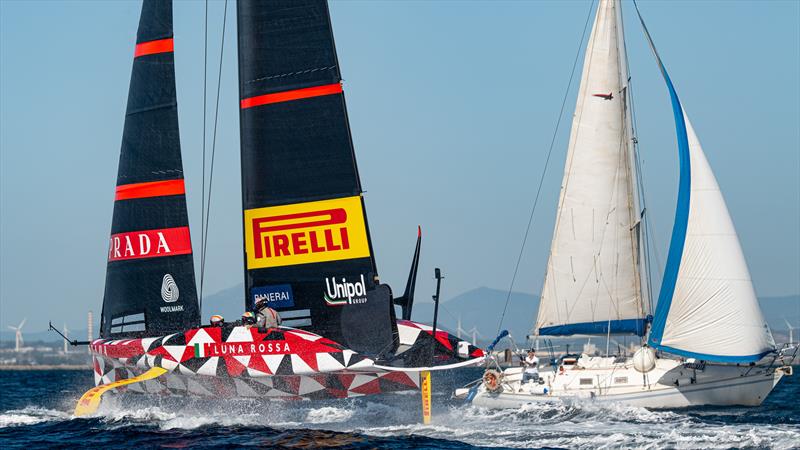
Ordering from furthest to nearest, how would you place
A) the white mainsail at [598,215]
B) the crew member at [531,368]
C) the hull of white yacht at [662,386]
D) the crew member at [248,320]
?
1. the white mainsail at [598,215]
2. the crew member at [531,368]
3. the hull of white yacht at [662,386]
4. the crew member at [248,320]

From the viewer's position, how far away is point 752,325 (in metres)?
26.6

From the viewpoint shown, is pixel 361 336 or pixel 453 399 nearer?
pixel 361 336

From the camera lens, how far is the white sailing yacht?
26.9 m

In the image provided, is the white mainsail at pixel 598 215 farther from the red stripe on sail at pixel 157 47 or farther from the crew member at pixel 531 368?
the red stripe on sail at pixel 157 47

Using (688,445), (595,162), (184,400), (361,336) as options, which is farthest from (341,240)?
(595,162)

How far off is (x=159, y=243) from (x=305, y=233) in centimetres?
360

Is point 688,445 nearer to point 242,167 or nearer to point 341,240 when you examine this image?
point 341,240

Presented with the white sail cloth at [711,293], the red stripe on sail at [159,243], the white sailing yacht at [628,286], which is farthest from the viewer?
the white sailing yacht at [628,286]

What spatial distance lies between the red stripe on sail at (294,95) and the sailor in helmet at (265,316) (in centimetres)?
425

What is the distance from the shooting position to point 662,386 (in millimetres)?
27875

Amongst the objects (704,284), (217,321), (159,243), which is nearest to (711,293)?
(704,284)

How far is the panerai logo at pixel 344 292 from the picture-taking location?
24.0 metres

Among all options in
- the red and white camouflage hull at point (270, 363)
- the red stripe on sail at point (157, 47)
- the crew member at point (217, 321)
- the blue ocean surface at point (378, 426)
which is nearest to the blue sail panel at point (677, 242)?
the blue ocean surface at point (378, 426)

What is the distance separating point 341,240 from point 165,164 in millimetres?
4634
